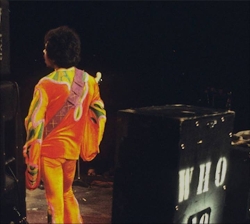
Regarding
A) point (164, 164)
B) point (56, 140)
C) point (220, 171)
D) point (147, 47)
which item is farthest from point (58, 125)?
point (147, 47)

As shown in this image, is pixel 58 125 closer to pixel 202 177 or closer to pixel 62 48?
pixel 62 48

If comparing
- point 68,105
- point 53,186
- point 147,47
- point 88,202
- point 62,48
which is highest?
point 147,47

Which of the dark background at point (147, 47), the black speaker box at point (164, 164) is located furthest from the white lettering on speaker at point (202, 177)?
the dark background at point (147, 47)

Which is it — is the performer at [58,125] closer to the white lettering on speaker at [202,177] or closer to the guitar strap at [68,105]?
the guitar strap at [68,105]

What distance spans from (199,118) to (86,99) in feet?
5.11

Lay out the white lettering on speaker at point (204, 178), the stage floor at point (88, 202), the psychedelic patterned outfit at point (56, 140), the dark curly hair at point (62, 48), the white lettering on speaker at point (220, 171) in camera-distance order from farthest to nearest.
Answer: the stage floor at point (88, 202) < the dark curly hair at point (62, 48) < the psychedelic patterned outfit at point (56, 140) < the white lettering on speaker at point (220, 171) < the white lettering on speaker at point (204, 178)

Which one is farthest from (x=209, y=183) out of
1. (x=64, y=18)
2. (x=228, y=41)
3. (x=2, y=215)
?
(x=64, y=18)

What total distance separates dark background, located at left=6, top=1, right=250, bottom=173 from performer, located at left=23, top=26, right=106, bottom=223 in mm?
3704

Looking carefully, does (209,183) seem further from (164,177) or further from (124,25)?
(124,25)

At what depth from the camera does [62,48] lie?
4012 millimetres

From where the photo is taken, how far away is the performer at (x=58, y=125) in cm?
384

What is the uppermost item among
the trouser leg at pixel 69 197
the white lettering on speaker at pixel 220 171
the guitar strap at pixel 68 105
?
the guitar strap at pixel 68 105

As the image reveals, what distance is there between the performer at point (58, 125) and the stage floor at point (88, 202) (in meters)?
0.82

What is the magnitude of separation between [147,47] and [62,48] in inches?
160
